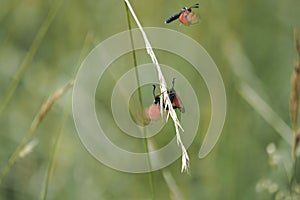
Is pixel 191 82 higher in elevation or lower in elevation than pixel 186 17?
higher

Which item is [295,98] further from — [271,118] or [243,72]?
[243,72]

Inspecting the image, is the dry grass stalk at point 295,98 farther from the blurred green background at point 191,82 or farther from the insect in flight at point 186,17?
the insect in flight at point 186,17

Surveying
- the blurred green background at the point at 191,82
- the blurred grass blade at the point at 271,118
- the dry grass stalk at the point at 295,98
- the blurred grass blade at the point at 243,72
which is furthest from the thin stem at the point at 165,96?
the blurred grass blade at the point at 243,72

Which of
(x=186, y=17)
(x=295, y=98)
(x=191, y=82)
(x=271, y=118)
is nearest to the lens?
(x=186, y=17)

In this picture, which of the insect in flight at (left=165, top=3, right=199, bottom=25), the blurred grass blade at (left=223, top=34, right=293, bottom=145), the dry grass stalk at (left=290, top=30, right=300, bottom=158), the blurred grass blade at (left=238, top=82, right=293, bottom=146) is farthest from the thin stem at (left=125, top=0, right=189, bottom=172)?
the blurred grass blade at (left=223, top=34, right=293, bottom=145)

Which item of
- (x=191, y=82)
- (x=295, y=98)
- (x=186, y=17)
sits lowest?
(x=295, y=98)

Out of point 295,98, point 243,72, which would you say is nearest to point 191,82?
point 243,72

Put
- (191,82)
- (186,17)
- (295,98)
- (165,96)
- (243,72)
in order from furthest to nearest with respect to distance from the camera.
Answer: (191,82)
(243,72)
(295,98)
(186,17)
(165,96)

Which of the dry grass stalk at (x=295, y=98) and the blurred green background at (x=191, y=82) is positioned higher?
the blurred green background at (x=191, y=82)

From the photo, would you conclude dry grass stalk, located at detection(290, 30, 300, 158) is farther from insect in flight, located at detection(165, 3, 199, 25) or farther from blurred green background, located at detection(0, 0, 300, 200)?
insect in flight, located at detection(165, 3, 199, 25)
